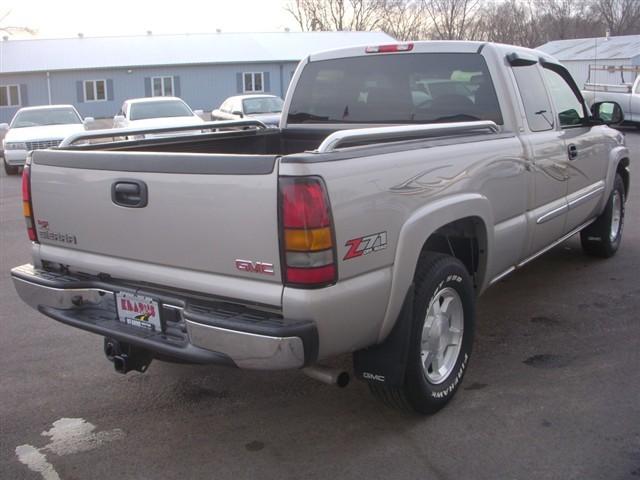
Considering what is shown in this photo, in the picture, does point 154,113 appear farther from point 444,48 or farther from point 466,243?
point 466,243

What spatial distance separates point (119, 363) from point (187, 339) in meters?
0.76

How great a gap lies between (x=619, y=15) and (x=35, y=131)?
6106cm

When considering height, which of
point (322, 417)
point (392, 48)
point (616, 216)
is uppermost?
point (392, 48)

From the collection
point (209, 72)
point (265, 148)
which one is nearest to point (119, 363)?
point (265, 148)

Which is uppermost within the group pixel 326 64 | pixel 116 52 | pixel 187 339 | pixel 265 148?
pixel 116 52

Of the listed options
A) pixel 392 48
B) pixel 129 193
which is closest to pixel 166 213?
pixel 129 193

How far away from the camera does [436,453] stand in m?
3.52

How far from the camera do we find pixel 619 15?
64.5 m

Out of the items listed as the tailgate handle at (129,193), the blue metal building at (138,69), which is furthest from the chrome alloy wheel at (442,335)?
the blue metal building at (138,69)

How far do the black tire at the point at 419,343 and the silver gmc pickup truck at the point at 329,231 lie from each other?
0.01m

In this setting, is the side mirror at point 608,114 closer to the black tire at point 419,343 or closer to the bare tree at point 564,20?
the black tire at point 419,343

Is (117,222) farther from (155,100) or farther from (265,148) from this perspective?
(155,100)

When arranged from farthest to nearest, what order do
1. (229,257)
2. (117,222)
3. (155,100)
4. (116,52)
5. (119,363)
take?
(116,52) < (155,100) < (119,363) < (117,222) < (229,257)

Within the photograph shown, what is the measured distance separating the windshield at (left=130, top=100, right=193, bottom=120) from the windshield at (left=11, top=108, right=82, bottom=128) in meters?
1.42
